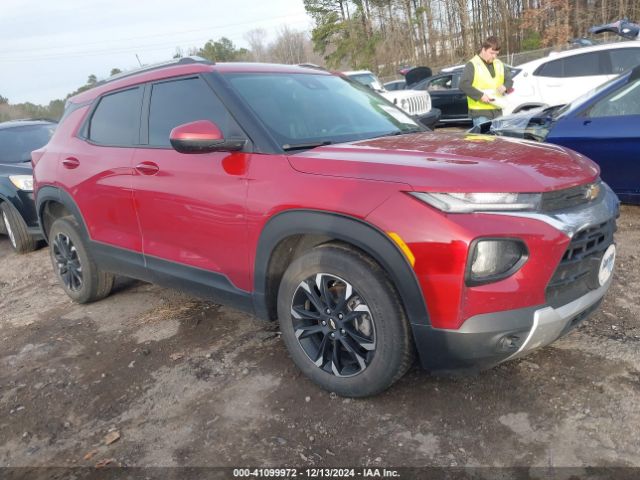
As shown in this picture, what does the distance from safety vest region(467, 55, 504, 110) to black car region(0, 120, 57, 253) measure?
18.5ft

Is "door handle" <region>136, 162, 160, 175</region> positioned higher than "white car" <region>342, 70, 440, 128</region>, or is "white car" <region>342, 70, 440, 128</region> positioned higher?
"door handle" <region>136, 162, 160, 175</region>

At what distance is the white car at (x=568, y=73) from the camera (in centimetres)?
848

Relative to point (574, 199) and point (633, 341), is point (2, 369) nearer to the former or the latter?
point (574, 199)

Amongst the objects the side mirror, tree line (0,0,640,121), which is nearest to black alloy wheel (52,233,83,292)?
the side mirror

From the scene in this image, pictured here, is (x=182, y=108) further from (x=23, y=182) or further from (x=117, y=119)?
(x=23, y=182)

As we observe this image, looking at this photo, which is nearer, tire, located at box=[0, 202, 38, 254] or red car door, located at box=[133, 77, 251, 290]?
red car door, located at box=[133, 77, 251, 290]

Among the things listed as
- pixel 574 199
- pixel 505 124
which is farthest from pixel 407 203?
pixel 505 124

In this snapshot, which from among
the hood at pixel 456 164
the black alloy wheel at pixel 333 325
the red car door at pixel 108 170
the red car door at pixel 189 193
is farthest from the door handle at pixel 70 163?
the black alloy wheel at pixel 333 325

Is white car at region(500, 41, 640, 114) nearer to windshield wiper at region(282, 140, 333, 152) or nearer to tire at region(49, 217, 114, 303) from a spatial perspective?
windshield wiper at region(282, 140, 333, 152)

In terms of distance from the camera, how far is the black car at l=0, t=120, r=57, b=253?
20.2 ft

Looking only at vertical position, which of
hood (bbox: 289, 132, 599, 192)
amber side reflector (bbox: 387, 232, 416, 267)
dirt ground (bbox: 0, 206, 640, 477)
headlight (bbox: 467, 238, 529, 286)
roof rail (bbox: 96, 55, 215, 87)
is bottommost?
dirt ground (bbox: 0, 206, 640, 477)

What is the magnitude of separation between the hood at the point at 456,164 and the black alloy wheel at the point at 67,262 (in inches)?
106

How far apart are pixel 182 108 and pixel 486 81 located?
458 cm

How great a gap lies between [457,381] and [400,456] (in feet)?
2.11
